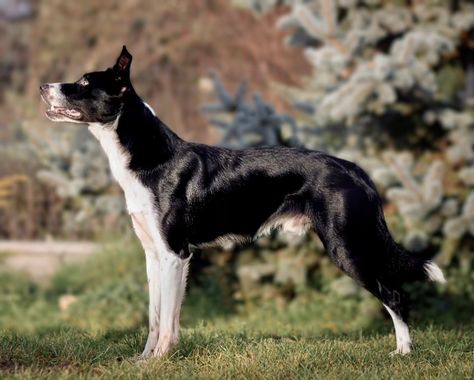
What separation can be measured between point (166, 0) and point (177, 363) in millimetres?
10120

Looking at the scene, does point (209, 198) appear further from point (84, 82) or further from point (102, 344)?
point (102, 344)

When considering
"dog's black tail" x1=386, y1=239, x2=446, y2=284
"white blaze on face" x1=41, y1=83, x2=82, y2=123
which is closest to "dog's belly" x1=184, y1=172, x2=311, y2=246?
"dog's black tail" x1=386, y1=239, x2=446, y2=284

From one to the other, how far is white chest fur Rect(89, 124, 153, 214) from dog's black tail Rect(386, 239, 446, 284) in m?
1.42

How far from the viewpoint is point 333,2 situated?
756cm

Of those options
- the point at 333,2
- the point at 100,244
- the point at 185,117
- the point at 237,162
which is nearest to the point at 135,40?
the point at 185,117

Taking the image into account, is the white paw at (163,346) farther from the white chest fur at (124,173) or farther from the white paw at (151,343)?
the white chest fur at (124,173)

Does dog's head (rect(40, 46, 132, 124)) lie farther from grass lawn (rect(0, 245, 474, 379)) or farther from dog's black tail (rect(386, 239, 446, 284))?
dog's black tail (rect(386, 239, 446, 284))

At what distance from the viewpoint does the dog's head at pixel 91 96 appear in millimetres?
4523

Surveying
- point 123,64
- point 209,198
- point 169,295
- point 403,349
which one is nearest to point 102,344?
point 169,295

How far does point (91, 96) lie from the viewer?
455 centimetres

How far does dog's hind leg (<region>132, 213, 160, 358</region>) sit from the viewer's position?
4.63 meters

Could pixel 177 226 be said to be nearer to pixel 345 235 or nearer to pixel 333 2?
pixel 345 235

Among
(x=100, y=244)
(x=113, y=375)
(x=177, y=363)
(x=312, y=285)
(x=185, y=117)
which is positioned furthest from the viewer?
(x=185, y=117)

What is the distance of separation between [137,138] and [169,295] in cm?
87
